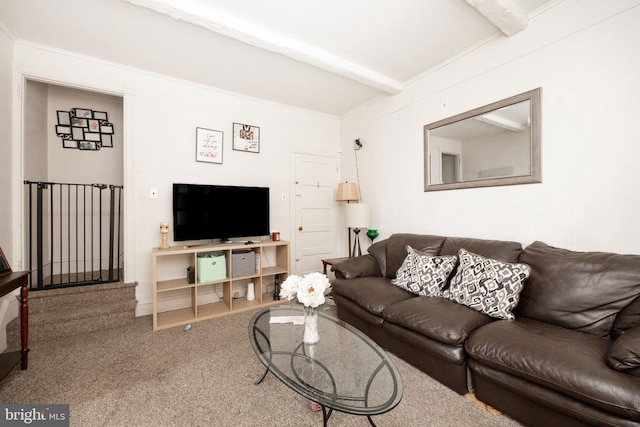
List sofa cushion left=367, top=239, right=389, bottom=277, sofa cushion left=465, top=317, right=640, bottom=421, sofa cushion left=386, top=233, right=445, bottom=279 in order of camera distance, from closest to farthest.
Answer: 1. sofa cushion left=465, top=317, right=640, bottom=421
2. sofa cushion left=386, top=233, right=445, bottom=279
3. sofa cushion left=367, top=239, right=389, bottom=277

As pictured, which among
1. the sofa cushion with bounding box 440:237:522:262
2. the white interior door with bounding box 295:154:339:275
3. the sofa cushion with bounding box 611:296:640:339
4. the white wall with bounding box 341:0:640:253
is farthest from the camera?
the white interior door with bounding box 295:154:339:275

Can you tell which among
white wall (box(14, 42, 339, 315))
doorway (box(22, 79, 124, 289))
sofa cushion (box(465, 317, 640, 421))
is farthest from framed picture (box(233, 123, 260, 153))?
sofa cushion (box(465, 317, 640, 421))

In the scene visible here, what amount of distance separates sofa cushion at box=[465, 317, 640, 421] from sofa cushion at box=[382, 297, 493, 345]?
0.08m

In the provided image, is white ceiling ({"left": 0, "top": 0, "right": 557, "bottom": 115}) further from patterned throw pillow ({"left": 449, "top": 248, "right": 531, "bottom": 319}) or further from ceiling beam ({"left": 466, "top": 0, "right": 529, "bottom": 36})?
patterned throw pillow ({"left": 449, "top": 248, "right": 531, "bottom": 319})

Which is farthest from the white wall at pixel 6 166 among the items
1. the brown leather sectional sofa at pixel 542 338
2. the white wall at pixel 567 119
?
the white wall at pixel 567 119

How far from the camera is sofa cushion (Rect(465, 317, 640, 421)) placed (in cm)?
109

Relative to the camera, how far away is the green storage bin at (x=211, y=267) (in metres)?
2.87

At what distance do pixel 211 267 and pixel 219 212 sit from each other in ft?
2.12

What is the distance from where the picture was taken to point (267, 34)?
2.29 meters

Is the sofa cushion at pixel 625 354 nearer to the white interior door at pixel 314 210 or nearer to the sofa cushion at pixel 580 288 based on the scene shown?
the sofa cushion at pixel 580 288

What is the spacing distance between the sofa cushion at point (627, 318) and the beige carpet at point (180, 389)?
775 millimetres

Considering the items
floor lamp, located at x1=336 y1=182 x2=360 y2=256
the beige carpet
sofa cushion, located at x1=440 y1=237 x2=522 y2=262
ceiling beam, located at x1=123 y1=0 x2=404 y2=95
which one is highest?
ceiling beam, located at x1=123 y1=0 x2=404 y2=95

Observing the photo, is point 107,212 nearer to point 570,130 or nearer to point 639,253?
point 570,130

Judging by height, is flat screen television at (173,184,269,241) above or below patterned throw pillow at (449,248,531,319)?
above
